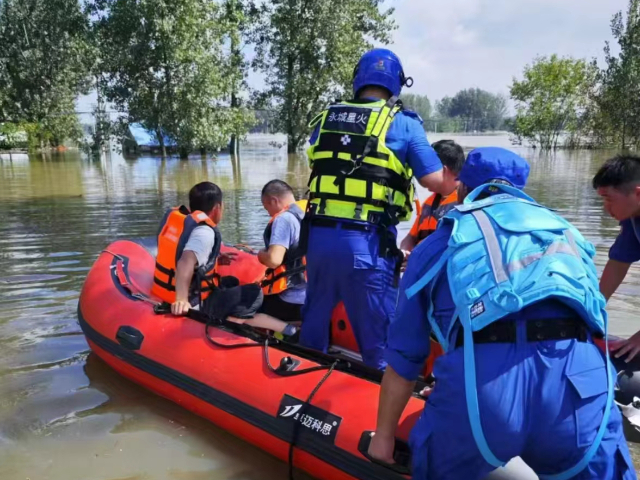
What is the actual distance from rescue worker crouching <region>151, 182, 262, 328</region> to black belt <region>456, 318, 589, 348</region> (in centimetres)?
221

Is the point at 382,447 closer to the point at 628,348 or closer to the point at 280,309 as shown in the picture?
the point at 628,348

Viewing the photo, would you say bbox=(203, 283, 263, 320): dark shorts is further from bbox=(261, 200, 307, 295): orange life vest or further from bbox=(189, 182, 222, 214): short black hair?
bbox=(189, 182, 222, 214): short black hair

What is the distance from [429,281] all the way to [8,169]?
65.2ft

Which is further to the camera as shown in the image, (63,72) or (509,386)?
(63,72)

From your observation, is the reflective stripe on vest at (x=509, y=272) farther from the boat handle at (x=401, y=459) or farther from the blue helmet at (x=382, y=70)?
the blue helmet at (x=382, y=70)

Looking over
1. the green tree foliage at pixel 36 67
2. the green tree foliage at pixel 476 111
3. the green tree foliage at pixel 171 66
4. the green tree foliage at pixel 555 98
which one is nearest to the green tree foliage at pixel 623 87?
the green tree foliage at pixel 555 98

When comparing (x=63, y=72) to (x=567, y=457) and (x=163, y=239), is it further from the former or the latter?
(x=567, y=457)

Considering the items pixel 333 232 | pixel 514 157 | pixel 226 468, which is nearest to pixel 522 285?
pixel 514 157

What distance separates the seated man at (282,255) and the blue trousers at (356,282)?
2.14ft

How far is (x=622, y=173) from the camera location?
2.31m

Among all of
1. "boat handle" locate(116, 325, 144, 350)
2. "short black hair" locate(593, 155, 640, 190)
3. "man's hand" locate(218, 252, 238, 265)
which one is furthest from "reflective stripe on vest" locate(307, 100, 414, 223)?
"man's hand" locate(218, 252, 238, 265)

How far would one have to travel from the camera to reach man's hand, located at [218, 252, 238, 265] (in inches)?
167

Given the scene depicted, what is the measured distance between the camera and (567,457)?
128 centimetres

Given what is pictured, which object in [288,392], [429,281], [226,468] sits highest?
[429,281]
